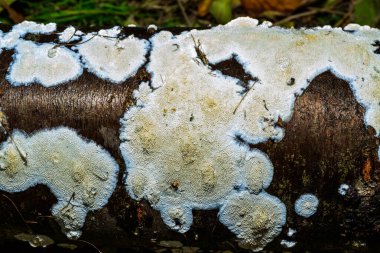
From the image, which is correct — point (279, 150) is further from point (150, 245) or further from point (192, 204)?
point (150, 245)

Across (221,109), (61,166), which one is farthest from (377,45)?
(61,166)

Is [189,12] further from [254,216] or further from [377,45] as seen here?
[254,216]

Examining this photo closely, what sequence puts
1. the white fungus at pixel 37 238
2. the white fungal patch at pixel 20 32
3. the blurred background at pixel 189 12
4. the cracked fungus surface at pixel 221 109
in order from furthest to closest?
the blurred background at pixel 189 12, the white fungus at pixel 37 238, the white fungal patch at pixel 20 32, the cracked fungus surface at pixel 221 109

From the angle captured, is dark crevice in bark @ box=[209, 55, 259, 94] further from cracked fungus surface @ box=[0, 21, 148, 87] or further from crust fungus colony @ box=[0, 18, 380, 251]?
cracked fungus surface @ box=[0, 21, 148, 87]

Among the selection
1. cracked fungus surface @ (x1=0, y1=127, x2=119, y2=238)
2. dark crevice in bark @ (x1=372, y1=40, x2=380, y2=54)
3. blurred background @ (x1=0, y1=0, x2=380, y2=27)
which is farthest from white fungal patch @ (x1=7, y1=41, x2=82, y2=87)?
blurred background @ (x1=0, y1=0, x2=380, y2=27)

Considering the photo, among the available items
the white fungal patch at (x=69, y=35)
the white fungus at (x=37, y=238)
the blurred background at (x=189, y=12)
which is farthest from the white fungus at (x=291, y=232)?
the blurred background at (x=189, y=12)

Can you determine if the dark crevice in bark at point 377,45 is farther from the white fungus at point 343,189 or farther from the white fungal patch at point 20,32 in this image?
the white fungal patch at point 20,32
